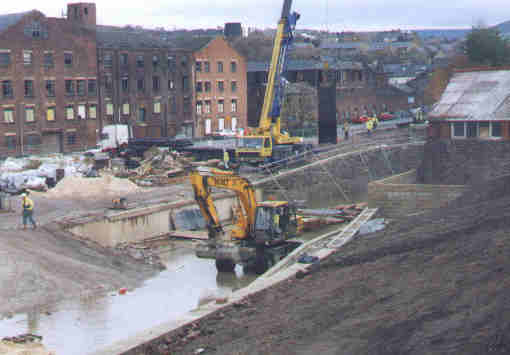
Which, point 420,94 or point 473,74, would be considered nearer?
point 473,74

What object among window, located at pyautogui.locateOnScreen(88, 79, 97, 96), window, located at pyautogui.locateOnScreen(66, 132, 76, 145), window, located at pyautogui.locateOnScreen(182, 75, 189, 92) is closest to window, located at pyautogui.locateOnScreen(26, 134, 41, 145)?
window, located at pyautogui.locateOnScreen(66, 132, 76, 145)

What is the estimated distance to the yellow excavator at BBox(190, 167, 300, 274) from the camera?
27609mm

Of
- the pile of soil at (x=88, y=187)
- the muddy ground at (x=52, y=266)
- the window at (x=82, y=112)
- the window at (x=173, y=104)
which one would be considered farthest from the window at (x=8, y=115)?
the muddy ground at (x=52, y=266)

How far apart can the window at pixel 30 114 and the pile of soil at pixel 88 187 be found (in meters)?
15.9

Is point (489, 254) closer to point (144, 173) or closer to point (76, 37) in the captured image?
point (144, 173)

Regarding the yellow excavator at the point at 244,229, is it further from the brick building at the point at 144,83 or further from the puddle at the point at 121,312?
the brick building at the point at 144,83

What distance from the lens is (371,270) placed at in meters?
19.6

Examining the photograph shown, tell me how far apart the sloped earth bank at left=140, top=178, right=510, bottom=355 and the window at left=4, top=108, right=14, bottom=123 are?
128 ft

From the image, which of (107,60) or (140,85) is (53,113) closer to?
(107,60)

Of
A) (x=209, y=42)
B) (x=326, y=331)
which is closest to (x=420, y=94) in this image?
(x=209, y=42)

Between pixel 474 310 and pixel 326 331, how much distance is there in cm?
301

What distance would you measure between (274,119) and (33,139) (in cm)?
1860

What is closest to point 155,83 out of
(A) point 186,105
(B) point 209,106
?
(A) point 186,105

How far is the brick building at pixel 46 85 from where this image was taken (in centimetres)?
5584
